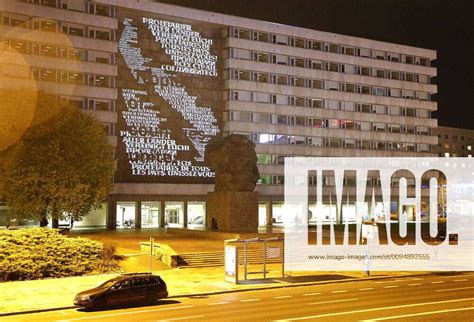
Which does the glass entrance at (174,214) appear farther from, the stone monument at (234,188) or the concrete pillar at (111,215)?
the stone monument at (234,188)

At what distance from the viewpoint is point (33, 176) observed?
160ft

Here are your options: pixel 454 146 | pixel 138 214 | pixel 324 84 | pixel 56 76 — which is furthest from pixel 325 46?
pixel 454 146

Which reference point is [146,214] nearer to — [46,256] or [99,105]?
[99,105]

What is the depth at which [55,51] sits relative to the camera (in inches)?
2832

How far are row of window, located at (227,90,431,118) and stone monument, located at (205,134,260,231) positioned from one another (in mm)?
28703

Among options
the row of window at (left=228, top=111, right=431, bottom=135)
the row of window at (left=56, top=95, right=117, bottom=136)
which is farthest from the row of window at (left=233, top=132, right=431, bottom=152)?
the row of window at (left=56, top=95, right=117, bottom=136)

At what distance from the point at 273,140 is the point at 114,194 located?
26.4 metres

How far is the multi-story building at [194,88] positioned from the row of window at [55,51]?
12 centimetres

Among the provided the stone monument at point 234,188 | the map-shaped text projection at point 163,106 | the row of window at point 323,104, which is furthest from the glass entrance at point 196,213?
the stone monument at point 234,188

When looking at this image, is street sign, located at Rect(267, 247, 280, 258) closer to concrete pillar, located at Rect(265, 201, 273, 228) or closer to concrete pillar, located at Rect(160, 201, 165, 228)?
concrete pillar, located at Rect(160, 201, 165, 228)

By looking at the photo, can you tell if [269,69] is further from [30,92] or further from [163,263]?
[163,263]

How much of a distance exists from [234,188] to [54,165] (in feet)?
53.4

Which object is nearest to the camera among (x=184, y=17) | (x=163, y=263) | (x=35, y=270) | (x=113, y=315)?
(x=113, y=315)

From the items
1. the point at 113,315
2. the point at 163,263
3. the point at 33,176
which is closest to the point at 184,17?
the point at 33,176
